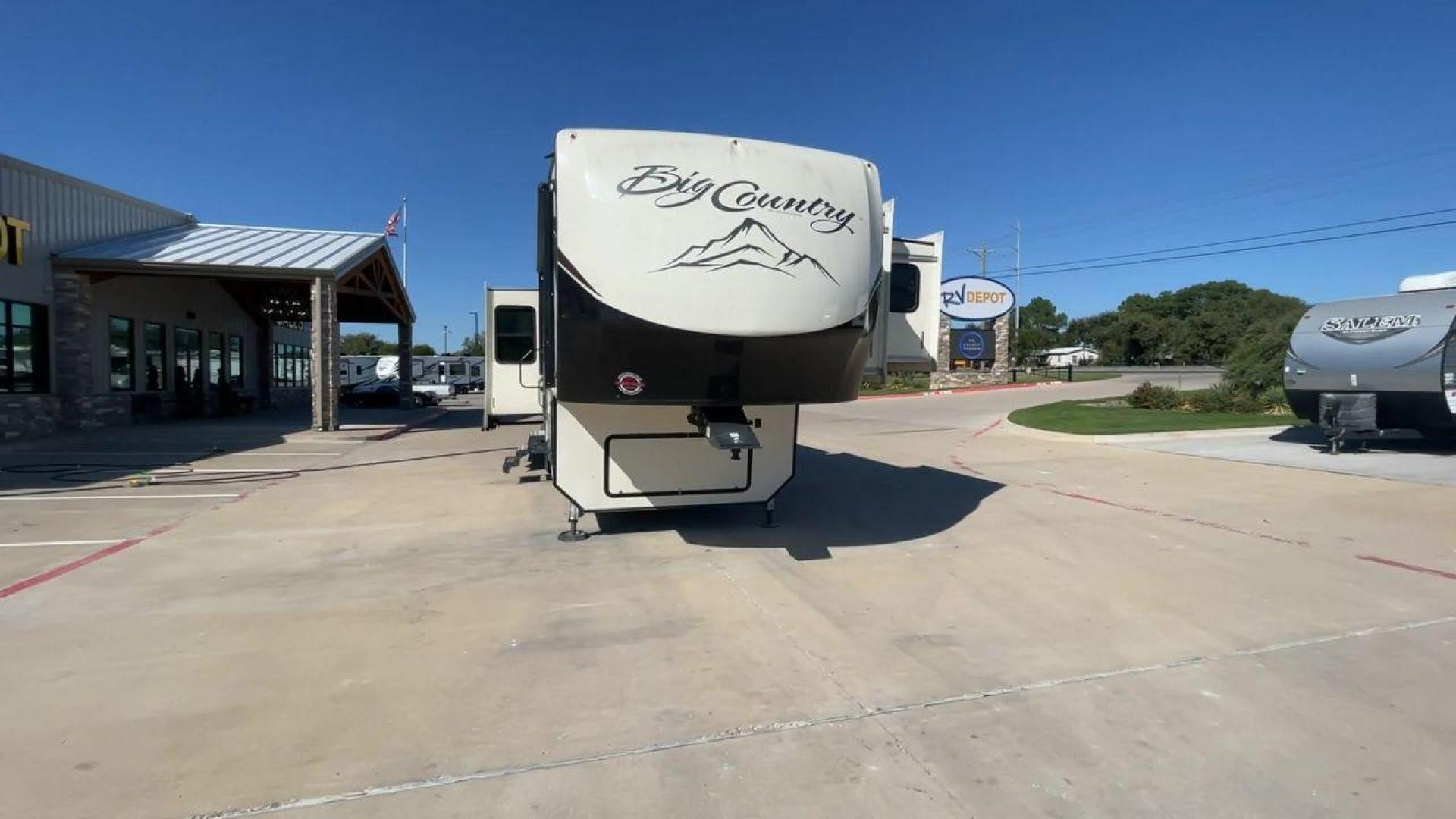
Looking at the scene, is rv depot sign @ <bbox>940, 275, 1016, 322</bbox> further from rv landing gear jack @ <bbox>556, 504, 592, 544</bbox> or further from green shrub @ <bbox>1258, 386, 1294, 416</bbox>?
rv landing gear jack @ <bbox>556, 504, 592, 544</bbox>

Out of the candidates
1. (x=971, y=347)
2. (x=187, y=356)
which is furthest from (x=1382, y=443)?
(x=187, y=356)

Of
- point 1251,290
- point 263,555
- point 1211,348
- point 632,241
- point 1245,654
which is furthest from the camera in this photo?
point 1251,290

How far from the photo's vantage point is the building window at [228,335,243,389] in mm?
25422

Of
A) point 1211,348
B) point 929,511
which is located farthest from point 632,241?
point 1211,348

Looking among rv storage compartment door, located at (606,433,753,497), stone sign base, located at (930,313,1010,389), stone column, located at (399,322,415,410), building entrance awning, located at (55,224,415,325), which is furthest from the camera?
stone sign base, located at (930,313,1010,389)

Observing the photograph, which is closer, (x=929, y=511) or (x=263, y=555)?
(x=263, y=555)

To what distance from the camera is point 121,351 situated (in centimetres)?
1931

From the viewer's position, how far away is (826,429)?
19875mm

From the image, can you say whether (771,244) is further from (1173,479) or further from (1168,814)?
(1173,479)

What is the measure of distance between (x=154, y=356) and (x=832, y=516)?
842 inches

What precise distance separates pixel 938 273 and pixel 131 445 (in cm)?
1642

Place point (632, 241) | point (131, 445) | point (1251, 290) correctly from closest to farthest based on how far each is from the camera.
A: point (632, 241) < point (131, 445) < point (1251, 290)

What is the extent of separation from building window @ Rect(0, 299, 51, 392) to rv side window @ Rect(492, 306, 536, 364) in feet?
40.6

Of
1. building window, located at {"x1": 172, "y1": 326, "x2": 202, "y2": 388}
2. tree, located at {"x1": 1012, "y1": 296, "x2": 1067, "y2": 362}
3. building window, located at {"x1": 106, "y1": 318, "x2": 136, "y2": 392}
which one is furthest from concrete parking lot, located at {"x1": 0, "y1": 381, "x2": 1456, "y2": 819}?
tree, located at {"x1": 1012, "y1": 296, "x2": 1067, "y2": 362}
